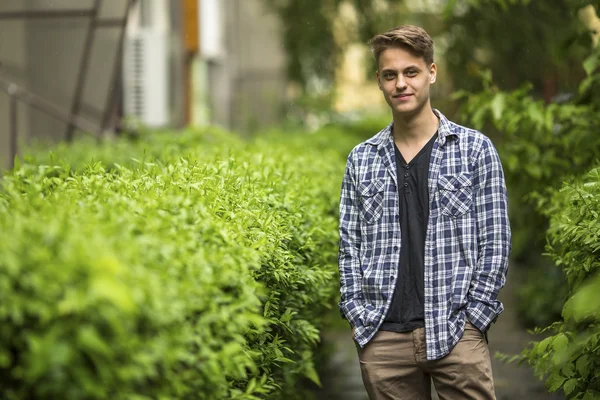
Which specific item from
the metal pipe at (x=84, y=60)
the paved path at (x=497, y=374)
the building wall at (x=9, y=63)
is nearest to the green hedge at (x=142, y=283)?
the paved path at (x=497, y=374)

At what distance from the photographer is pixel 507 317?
424 inches

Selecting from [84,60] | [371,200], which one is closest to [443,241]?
[371,200]

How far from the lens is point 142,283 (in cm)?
258

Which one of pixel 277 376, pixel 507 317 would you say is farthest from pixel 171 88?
pixel 277 376

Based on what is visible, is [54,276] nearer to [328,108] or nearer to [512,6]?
[512,6]

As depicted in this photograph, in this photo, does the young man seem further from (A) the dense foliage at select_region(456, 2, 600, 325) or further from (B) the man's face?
(A) the dense foliage at select_region(456, 2, 600, 325)

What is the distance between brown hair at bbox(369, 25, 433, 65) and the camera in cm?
402

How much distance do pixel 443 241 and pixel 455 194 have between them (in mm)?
213

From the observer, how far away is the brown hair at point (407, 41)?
4.02 m

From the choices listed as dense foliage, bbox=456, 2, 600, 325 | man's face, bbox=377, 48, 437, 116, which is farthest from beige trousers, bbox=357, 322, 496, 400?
dense foliage, bbox=456, 2, 600, 325

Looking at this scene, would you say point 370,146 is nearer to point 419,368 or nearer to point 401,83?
point 401,83

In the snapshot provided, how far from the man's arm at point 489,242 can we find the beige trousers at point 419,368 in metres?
0.10

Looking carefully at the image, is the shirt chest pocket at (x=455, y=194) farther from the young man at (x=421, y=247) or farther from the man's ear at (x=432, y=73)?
the man's ear at (x=432, y=73)

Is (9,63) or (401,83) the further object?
(9,63)
